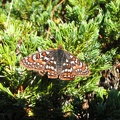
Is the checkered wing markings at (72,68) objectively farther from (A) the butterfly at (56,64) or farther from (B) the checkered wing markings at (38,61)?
(B) the checkered wing markings at (38,61)

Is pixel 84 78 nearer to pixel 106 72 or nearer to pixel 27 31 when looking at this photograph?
pixel 106 72

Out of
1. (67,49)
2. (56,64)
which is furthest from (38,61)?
(67,49)

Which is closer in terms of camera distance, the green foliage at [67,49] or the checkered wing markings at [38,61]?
the checkered wing markings at [38,61]

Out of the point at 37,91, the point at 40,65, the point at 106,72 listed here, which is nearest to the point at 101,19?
the point at 106,72

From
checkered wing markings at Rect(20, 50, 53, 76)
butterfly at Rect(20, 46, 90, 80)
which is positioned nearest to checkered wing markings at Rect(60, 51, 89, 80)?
butterfly at Rect(20, 46, 90, 80)

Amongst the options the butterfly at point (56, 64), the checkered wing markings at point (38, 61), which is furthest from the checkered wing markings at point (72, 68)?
the checkered wing markings at point (38, 61)
